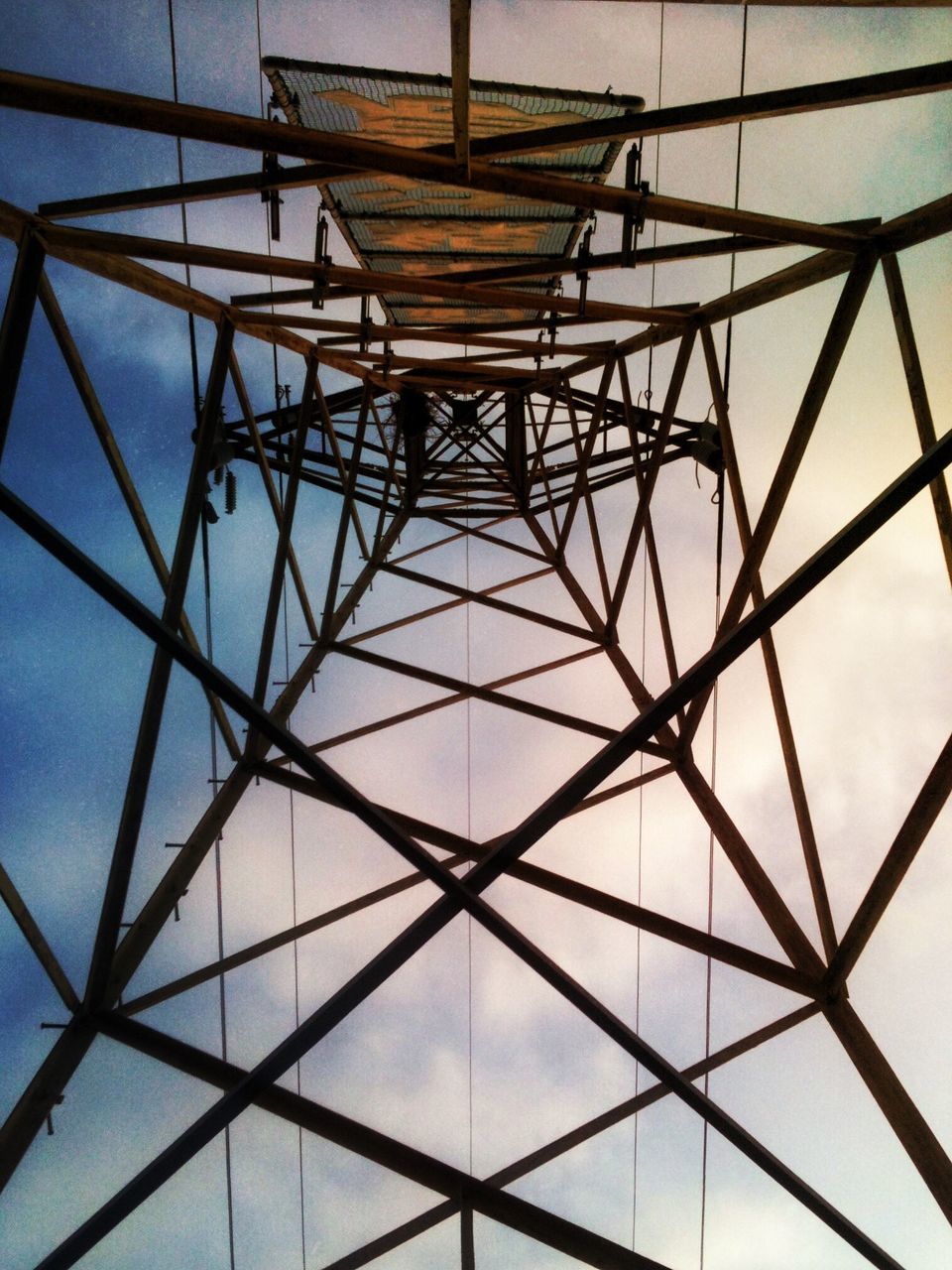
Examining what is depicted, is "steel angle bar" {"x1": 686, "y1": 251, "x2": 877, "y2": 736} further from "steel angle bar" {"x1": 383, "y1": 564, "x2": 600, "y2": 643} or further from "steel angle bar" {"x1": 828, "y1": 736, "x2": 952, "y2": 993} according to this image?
"steel angle bar" {"x1": 383, "y1": 564, "x2": 600, "y2": 643}

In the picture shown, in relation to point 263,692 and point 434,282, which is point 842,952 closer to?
point 263,692

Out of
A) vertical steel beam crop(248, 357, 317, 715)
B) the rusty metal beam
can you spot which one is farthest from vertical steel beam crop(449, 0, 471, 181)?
vertical steel beam crop(248, 357, 317, 715)

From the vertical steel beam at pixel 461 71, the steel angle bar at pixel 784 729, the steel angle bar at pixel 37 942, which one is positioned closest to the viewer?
the vertical steel beam at pixel 461 71

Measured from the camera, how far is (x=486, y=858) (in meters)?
4.28

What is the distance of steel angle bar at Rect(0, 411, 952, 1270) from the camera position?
392 centimetres

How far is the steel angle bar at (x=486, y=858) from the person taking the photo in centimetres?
392

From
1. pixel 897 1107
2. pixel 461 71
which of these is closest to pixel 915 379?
pixel 461 71

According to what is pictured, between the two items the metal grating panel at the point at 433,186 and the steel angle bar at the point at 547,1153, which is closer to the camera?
the steel angle bar at the point at 547,1153

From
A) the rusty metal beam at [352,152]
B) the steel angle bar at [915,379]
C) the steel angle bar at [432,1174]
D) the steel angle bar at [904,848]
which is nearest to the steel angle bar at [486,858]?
the steel angle bar at [432,1174]

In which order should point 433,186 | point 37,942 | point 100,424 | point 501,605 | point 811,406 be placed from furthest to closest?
point 501,605 < point 433,186 < point 100,424 < point 811,406 < point 37,942

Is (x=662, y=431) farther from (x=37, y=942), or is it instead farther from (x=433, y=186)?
(x=37, y=942)

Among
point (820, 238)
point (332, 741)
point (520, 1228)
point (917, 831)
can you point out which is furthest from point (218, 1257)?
point (820, 238)

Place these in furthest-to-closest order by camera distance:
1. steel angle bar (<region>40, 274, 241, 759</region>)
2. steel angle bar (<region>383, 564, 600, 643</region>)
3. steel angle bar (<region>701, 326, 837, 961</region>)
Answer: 1. steel angle bar (<region>383, 564, 600, 643</region>)
2. steel angle bar (<region>701, 326, 837, 961</region>)
3. steel angle bar (<region>40, 274, 241, 759</region>)

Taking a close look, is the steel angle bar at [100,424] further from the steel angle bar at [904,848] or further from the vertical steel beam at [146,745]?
the steel angle bar at [904,848]
